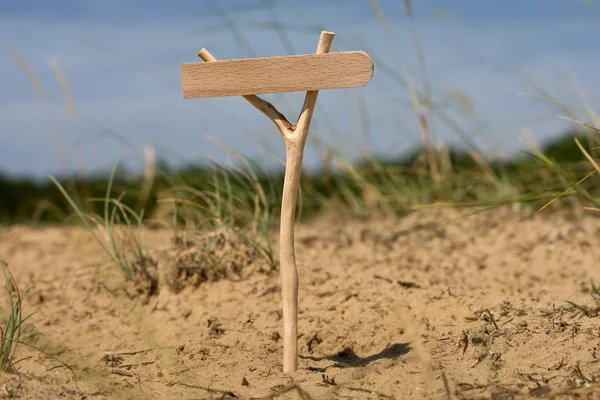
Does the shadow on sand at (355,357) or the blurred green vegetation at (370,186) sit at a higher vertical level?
the blurred green vegetation at (370,186)

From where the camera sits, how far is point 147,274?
2.83 m

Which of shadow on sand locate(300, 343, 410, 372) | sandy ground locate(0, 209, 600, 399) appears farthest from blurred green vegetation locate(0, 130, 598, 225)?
shadow on sand locate(300, 343, 410, 372)

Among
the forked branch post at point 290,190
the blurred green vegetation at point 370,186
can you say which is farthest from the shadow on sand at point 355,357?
the blurred green vegetation at point 370,186

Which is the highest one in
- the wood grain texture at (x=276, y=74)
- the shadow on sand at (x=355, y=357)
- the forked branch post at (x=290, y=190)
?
the wood grain texture at (x=276, y=74)

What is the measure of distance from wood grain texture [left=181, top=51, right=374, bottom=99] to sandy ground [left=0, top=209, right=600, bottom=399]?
2.18ft

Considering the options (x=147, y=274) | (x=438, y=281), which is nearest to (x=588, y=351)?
(x=438, y=281)

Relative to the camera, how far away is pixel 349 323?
2.38 meters

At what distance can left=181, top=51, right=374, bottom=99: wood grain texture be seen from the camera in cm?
187

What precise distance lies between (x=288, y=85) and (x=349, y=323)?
3.00 ft

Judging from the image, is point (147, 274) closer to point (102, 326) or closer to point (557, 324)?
point (102, 326)

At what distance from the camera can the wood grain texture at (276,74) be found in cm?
187

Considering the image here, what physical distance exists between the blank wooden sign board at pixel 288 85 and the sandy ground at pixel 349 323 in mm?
297

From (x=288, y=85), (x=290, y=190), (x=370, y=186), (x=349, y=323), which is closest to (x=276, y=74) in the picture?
(x=288, y=85)

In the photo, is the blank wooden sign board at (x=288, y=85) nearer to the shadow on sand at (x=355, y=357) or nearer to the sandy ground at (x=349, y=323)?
the shadow on sand at (x=355, y=357)
